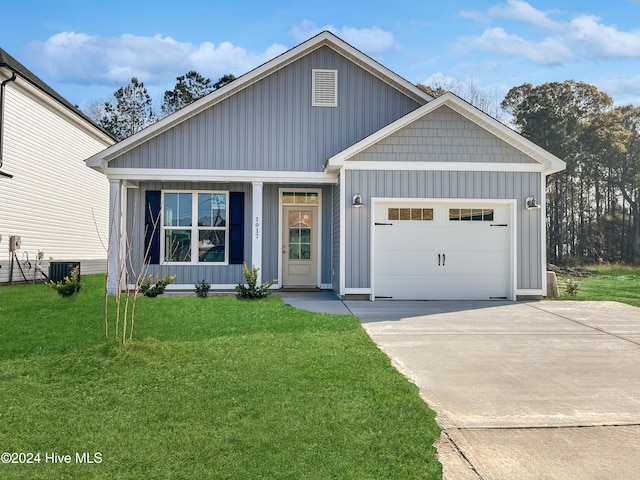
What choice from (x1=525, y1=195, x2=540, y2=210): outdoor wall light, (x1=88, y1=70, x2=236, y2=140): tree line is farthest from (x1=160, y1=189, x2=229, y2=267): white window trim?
(x1=88, y1=70, x2=236, y2=140): tree line

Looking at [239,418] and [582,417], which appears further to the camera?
[582,417]

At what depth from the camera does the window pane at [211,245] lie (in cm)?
1148

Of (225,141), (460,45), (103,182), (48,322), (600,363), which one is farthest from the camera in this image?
(460,45)

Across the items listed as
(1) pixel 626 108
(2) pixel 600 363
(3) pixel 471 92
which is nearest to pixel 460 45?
(3) pixel 471 92

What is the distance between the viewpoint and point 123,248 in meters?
10.0

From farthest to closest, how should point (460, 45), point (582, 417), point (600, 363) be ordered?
point (460, 45) < point (600, 363) < point (582, 417)

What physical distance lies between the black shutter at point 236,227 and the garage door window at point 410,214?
12.2 feet

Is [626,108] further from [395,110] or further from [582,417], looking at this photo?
→ [582,417]

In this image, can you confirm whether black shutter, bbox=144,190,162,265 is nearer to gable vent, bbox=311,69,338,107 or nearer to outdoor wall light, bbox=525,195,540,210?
gable vent, bbox=311,69,338,107

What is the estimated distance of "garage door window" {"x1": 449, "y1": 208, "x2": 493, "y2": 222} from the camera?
1011 cm

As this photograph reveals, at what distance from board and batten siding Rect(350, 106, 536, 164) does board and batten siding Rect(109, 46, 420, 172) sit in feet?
5.44

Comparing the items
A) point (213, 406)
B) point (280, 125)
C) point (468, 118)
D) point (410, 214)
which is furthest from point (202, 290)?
point (213, 406)

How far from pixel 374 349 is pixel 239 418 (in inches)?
97.0

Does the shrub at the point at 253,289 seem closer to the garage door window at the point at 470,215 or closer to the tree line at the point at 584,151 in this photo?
the garage door window at the point at 470,215
